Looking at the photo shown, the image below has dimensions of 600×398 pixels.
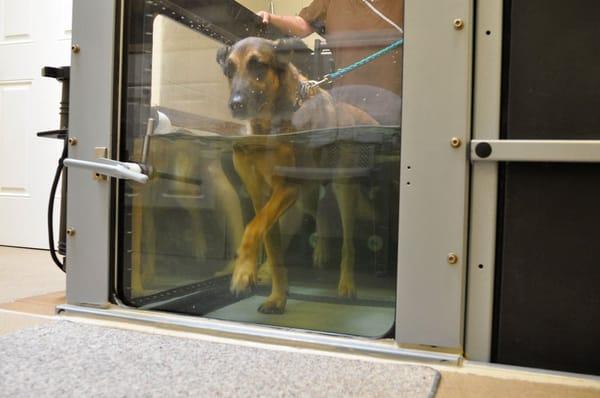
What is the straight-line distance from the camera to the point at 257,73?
115 centimetres

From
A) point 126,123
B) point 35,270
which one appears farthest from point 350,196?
point 35,270

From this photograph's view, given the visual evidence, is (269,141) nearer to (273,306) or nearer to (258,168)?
(258,168)

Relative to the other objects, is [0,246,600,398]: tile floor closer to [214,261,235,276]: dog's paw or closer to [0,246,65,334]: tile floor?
[0,246,65,334]: tile floor

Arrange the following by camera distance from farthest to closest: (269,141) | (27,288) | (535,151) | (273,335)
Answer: (27,288) < (269,141) < (273,335) < (535,151)

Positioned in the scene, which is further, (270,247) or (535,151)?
(270,247)

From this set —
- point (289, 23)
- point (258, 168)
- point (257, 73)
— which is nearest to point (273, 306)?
point (258, 168)

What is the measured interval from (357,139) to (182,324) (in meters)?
0.51

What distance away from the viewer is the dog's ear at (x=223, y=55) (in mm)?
1187

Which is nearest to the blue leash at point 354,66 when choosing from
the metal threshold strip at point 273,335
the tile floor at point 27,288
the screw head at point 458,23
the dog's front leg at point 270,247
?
the screw head at point 458,23

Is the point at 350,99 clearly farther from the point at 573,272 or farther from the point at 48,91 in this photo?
the point at 48,91

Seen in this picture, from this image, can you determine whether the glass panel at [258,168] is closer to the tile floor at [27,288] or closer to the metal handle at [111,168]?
the metal handle at [111,168]

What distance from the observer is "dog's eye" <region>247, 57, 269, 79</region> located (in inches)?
44.9

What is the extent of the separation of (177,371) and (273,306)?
33 centimetres

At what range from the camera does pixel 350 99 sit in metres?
1.03
